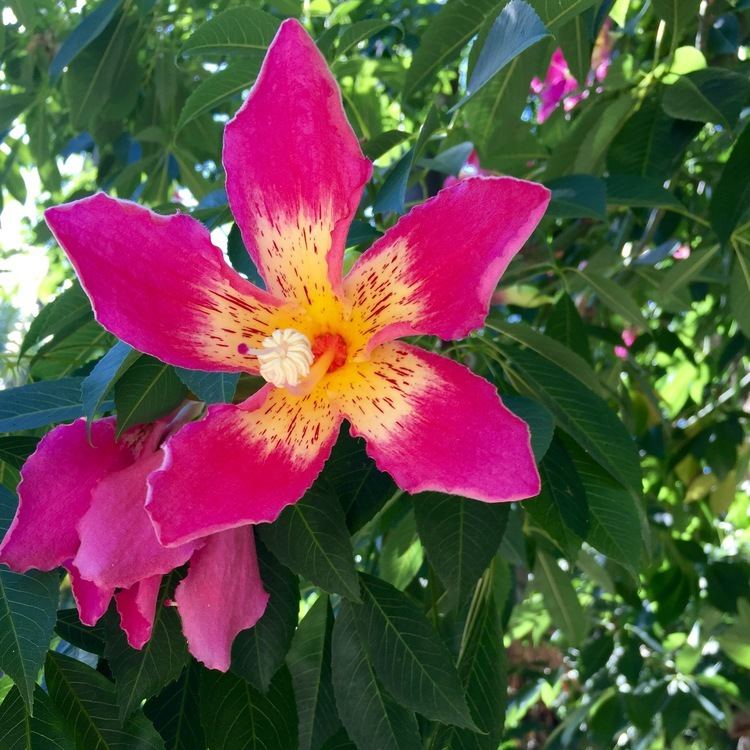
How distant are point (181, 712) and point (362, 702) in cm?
12

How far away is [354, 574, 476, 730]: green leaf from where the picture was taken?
0.62 meters

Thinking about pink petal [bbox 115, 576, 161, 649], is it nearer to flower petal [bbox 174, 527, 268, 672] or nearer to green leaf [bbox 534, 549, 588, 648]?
flower petal [bbox 174, 527, 268, 672]

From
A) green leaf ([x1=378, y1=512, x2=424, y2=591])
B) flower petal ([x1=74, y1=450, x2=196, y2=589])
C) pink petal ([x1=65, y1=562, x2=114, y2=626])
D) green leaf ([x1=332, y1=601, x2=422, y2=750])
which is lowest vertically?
green leaf ([x1=378, y1=512, x2=424, y2=591])

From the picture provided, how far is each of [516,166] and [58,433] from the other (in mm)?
785

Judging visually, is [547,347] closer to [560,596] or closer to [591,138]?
[591,138]

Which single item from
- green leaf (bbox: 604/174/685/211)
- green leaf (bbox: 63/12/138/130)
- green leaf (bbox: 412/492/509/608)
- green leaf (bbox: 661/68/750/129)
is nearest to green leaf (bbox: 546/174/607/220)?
green leaf (bbox: 604/174/685/211)

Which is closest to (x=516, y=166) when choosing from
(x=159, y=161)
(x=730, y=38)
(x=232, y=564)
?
(x=730, y=38)

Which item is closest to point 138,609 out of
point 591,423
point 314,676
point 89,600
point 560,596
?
point 89,600

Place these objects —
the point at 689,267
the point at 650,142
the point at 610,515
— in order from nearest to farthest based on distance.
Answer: the point at 610,515
the point at 650,142
the point at 689,267

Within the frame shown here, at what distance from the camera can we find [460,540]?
25.0 inches

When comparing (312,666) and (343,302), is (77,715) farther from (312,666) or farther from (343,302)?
(343,302)

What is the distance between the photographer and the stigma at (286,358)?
0.54 meters

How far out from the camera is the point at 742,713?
7.09ft

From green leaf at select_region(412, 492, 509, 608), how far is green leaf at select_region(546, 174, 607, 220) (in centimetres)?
26
